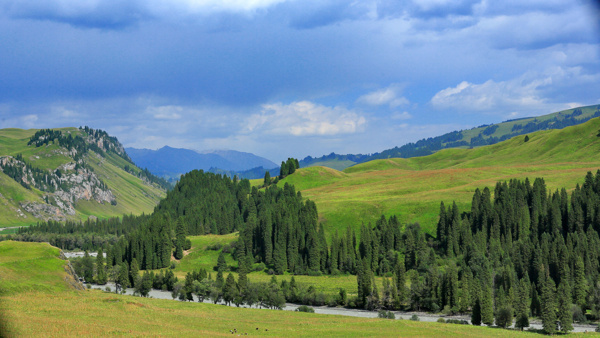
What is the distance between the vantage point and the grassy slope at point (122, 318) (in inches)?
2462

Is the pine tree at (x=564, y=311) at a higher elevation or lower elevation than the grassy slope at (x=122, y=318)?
lower

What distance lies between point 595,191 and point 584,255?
4884cm

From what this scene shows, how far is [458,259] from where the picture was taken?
162 m

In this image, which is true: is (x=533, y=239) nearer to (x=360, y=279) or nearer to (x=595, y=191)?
(x=595, y=191)

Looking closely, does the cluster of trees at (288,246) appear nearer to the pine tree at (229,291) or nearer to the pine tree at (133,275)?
the pine tree at (229,291)

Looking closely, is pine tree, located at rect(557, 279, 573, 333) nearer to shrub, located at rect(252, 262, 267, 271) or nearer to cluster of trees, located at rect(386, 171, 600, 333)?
cluster of trees, located at rect(386, 171, 600, 333)

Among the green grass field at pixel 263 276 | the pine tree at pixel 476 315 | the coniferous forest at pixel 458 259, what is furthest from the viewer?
the green grass field at pixel 263 276

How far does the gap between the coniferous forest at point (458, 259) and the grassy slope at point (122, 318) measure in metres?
26.1

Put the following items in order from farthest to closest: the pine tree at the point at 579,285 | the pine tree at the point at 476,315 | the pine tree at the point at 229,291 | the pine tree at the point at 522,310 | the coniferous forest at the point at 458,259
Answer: the pine tree at the point at 229,291 → the pine tree at the point at 579,285 → the coniferous forest at the point at 458,259 → the pine tree at the point at 476,315 → the pine tree at the point at 522,310

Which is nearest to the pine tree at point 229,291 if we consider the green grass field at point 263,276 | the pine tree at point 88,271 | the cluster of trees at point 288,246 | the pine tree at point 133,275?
the green grass field at point 263,276

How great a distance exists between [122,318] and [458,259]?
122m

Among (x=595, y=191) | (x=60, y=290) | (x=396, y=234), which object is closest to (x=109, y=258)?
(x=60, y=290)

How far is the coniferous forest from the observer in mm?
123062

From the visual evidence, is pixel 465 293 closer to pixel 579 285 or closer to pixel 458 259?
pixel 579 285
